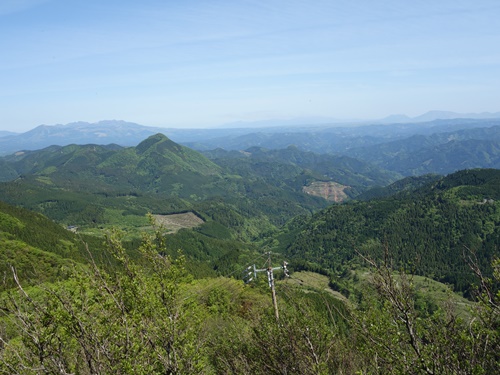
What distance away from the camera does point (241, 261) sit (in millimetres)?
194250

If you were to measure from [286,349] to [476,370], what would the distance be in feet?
36.9

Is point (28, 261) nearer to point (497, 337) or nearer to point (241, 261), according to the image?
point (241, 261)

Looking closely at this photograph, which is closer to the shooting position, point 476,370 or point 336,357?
point 476,370

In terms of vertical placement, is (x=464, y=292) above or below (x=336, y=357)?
below

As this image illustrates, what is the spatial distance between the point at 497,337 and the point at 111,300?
17721 mm

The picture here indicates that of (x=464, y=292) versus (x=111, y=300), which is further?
Answer: (x=464, y=292)

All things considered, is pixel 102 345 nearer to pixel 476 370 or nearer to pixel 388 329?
pixel 388 329

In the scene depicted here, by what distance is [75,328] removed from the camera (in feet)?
49.8

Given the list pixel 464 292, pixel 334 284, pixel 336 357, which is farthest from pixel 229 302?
pixel 464 292

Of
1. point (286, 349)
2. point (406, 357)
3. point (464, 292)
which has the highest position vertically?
point (406, 357)

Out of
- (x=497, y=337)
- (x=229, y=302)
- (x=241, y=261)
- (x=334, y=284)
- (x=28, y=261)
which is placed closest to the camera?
(x=497, y=337)

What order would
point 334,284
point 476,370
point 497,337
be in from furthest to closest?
point 334,284, point 497,337, point 476,370

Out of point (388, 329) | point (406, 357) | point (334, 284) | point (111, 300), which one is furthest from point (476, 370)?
point (334, 284)

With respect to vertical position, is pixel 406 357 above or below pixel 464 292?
above
